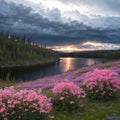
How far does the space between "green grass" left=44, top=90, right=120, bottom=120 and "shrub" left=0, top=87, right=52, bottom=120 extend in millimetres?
2457

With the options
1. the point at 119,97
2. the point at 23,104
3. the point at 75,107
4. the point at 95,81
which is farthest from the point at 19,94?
the point at 119,97

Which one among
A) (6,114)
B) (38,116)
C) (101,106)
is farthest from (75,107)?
(6,114)

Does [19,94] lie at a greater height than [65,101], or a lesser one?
greater

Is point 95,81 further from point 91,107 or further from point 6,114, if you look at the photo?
point 6,114

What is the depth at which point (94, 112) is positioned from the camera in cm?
1636

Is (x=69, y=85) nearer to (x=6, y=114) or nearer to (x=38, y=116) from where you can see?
(x=38, y=116)

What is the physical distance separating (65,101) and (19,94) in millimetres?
4080

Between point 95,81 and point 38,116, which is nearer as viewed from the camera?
point 38,116

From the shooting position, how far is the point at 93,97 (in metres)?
18.9

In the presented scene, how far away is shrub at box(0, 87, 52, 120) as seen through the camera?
1234cm

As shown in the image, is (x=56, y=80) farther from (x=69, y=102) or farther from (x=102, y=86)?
Answer: (x=69, y=102)

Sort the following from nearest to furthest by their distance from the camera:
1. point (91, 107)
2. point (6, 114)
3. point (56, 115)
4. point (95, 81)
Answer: point (6, 114)
point (56, 115)
point (91, 107)
point (95, 81)

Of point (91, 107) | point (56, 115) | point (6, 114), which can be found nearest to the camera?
point (6, 114)

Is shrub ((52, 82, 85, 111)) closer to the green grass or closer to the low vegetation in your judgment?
the low vegetation
